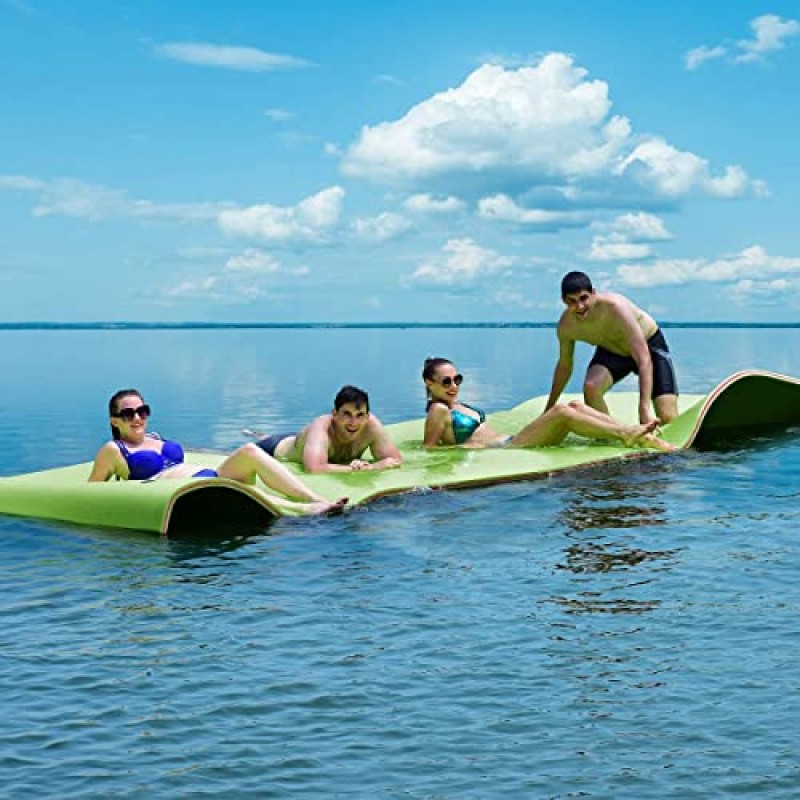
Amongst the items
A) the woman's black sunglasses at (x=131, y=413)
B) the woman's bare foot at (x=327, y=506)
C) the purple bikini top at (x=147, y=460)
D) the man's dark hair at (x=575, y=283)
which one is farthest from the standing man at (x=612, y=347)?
the woman's black sunglasses at (x=131, y=413)

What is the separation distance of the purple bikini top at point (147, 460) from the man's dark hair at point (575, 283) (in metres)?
4.39

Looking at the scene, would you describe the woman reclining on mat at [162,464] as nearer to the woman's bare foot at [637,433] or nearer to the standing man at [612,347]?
the woman's bare foot at [637,433]

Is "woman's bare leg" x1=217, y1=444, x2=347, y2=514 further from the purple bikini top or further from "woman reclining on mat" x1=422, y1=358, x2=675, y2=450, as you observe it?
"woman reclining on mat" x1=422, y1=358, x2=675, y2=450

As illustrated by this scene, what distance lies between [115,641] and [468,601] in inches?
73.4

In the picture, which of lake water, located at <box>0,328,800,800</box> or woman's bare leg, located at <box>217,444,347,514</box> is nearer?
lake water, located at <box>0,328,800,800</box>

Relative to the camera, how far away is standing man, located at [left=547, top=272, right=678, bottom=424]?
11.7m

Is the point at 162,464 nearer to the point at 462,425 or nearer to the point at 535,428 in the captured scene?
the point at 462,425

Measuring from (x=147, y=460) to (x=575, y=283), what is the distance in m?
4.72

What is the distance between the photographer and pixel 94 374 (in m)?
41.3

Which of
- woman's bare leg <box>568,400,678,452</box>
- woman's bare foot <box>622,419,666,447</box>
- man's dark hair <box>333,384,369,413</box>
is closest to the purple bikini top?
man's dark hair <box>333,384,369,413</box>

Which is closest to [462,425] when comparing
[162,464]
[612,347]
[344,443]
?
[344,443]

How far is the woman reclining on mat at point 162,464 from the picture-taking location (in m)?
8.68

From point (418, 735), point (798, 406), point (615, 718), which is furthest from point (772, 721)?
point (798, 406)

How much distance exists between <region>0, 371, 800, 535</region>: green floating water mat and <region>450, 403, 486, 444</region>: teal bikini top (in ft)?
0.67
